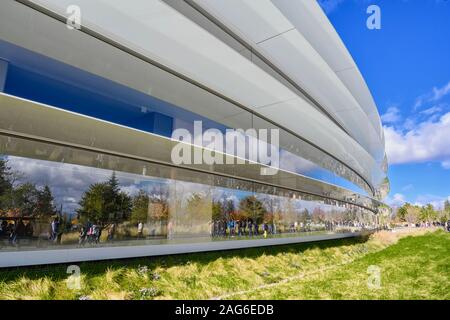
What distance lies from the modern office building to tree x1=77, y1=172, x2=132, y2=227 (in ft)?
0.11

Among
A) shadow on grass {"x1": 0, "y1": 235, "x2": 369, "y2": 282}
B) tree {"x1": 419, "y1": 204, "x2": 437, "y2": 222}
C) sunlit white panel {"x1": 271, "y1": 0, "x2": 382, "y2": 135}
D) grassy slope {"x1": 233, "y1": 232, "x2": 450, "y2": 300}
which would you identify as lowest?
grassy slope {"x1": 233, "y1": 232, "x2": 450, "y2": 300}

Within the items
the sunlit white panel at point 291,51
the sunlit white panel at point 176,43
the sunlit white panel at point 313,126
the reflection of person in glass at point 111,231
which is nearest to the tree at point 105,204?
the reflection of person in glass at point 111,231

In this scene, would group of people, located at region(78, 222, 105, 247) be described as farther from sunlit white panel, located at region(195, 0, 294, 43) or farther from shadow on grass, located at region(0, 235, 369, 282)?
sunlit white panel, located at region(195, 0, 294, 43)

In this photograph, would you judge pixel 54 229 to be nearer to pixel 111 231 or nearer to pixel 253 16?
pixel 111 231

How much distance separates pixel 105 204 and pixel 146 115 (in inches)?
138

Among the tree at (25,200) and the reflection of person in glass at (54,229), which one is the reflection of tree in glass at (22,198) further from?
the reflection of person in glass at (54,229)

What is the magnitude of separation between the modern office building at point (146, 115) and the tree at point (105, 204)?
1.4 inches

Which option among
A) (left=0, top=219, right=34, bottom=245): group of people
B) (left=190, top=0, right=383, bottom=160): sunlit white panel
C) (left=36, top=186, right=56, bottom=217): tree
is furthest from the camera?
(left=36, top=186, right=56, bottom=217): tree

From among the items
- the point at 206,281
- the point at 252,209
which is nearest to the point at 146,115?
the point at 206,281

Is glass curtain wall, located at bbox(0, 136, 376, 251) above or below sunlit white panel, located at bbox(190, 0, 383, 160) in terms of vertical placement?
below

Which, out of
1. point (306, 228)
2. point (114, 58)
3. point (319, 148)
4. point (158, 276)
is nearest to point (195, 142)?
point (114, 58)

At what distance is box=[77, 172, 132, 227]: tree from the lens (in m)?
9.62

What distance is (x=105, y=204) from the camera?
9.93 meters

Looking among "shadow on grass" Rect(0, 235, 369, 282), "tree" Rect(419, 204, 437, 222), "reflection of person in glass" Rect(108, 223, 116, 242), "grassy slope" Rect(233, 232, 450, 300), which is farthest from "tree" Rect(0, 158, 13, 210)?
"tree" Rect(419, 204, 437, 222)
